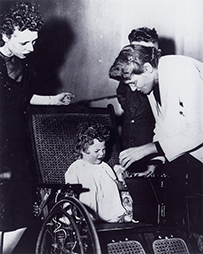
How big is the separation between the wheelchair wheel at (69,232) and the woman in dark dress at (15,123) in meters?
Result: 0.27

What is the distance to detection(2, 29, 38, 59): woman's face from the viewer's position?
247 cm

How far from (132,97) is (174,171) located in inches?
26.1

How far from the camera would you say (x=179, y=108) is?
9.31 ft

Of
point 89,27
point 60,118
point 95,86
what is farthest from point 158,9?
point 60,118

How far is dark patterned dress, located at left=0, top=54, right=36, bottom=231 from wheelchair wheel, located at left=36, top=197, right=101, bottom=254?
259 millimetres

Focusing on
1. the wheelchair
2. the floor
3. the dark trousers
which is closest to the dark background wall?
the wheelchair

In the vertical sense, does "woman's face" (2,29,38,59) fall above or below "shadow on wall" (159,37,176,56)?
above

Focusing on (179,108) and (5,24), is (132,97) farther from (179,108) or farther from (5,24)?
(5,24)

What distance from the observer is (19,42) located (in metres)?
2.50

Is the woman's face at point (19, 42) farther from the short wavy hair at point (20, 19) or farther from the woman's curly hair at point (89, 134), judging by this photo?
the woman's curly hair at point (89, 134)

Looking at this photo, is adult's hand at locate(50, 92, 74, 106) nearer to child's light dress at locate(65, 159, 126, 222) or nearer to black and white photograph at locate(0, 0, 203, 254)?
black and white photograph at locate(0, 0, 203, 254)

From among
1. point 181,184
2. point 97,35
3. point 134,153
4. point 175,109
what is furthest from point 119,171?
point 97,35

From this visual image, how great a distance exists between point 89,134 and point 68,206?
19.0 inches

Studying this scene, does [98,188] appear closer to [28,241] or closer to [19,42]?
[28,241]
